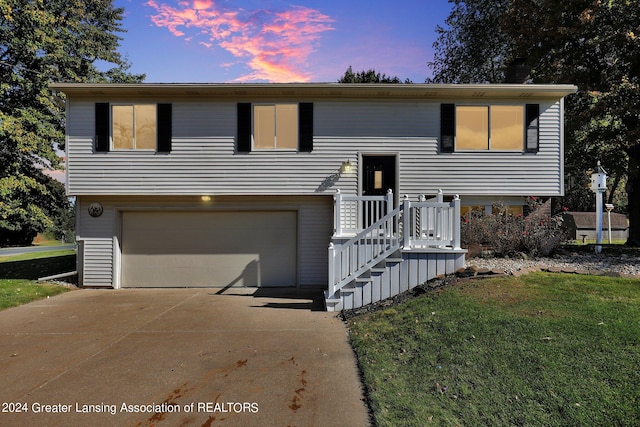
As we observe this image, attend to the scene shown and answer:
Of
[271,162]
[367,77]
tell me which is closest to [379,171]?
[271,162]

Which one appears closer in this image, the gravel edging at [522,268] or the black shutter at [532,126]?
the gravel edging at [522,268]

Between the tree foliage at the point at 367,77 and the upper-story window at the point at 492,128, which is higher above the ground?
the tree foliage at the point at 367,77

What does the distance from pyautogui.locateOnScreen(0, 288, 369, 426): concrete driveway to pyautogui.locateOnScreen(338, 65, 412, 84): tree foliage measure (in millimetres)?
18390

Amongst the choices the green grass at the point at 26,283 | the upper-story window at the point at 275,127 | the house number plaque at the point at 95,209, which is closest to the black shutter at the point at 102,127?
the house number plaque at the point at 95,209

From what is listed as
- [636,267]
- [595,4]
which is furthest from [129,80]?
[636,267]

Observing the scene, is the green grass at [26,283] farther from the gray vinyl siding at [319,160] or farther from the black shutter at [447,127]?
the black shutter at [447,127]

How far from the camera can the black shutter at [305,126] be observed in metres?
8.72

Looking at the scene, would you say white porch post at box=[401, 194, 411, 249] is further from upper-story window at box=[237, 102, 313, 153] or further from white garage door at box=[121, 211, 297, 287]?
white garage door at box=[121, 211, 297, 287]

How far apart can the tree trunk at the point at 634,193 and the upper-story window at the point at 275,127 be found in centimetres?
1227

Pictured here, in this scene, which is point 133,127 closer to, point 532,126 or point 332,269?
point 332,269

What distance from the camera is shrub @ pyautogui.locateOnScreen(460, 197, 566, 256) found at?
302 inches

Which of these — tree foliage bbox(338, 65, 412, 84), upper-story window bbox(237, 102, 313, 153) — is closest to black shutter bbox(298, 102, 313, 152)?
upper-story window bbox(237, 102, 313, 153)

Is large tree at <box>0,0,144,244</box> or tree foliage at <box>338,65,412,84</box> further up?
tree foliage at <box>338,65,412,84</box>

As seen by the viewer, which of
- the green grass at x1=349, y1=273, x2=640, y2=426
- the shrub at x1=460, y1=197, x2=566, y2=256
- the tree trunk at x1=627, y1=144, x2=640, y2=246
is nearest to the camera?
the green grass at x1=349, y1=273, x2=640, y2=426
